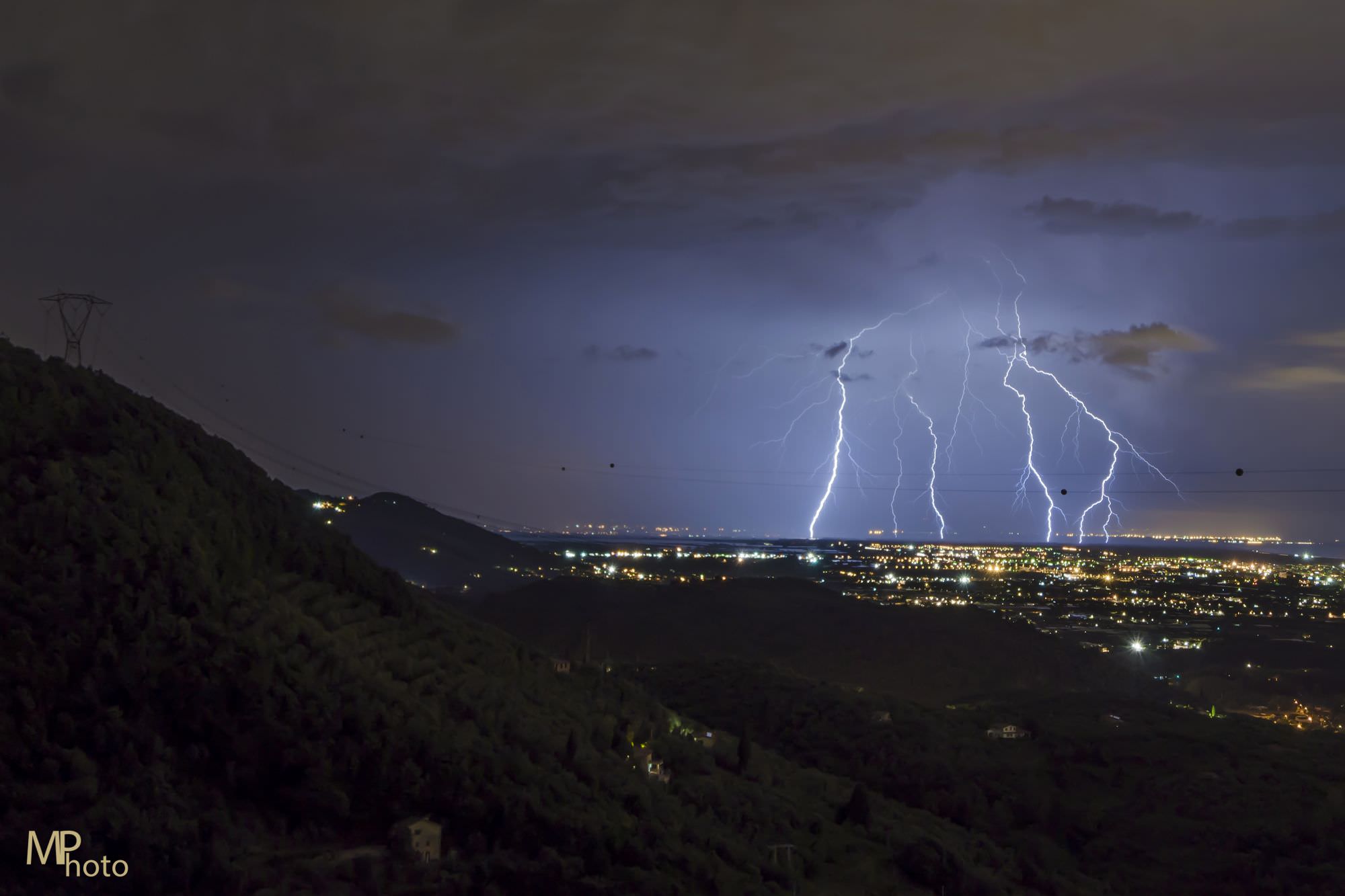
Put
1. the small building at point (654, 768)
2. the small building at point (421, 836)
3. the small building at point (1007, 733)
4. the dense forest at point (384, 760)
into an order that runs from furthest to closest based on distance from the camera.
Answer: the small building at point (1007, 733) < the small building at point (654, 768) < the small building at point (421, 836) < the dense forest at point (384, 760)

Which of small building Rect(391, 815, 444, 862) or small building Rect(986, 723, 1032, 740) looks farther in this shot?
small building Rect(986, 723, 1032, 740)

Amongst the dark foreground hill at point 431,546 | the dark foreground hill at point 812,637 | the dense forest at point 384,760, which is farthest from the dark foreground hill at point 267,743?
the dark foreground hill at point 431,546

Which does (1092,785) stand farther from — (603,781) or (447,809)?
(447,809)

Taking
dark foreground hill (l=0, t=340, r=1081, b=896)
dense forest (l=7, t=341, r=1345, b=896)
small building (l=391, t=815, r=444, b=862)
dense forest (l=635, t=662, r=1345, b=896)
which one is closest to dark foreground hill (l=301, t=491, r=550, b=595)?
dense forest (l=635, t=662, r=1345, b=896)

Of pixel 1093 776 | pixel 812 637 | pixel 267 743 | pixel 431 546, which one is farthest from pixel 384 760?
pixel 431 546

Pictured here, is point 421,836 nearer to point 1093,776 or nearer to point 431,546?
point 1093,776

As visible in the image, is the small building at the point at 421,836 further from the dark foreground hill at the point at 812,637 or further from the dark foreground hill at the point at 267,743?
the dark foreground hill at the point at 812,637

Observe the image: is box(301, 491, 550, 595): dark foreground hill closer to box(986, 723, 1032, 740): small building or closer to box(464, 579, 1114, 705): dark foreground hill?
box(464, 579, 1114, 705): dark foreground hill
